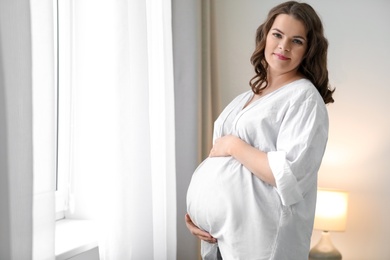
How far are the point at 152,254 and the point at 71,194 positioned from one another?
0.39m

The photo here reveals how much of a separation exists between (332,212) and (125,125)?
1.43 metres

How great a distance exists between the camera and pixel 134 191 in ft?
7.37

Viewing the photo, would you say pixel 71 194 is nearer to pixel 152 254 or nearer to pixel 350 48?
pixel 152 254

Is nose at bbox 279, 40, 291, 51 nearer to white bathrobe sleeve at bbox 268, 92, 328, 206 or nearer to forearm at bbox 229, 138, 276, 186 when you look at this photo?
white bathrobe sleeve at bbox 268, 92, 328, 206

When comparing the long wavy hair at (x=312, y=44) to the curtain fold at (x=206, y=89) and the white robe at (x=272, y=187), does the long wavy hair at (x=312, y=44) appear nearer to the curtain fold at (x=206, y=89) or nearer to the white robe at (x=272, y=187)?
the white robe at (x=272, y=187)

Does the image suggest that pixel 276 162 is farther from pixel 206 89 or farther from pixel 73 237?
pixel 206 89

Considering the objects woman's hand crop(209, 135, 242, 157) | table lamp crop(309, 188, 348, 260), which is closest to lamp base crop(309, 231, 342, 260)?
table lamp crop(309, 188, 348, 260)

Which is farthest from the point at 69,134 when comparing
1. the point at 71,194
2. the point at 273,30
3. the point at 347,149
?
the point at 347,149

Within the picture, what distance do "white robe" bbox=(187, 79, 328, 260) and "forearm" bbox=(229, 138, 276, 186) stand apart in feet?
0.08

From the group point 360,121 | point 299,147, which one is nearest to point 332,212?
point 360,121

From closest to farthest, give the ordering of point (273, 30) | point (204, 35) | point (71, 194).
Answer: point (273, 30) < point (71, 194) < point (204, 35)

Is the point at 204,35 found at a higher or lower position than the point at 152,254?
higher

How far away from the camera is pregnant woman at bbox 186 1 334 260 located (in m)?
1.72

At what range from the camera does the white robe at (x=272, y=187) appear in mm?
1706
